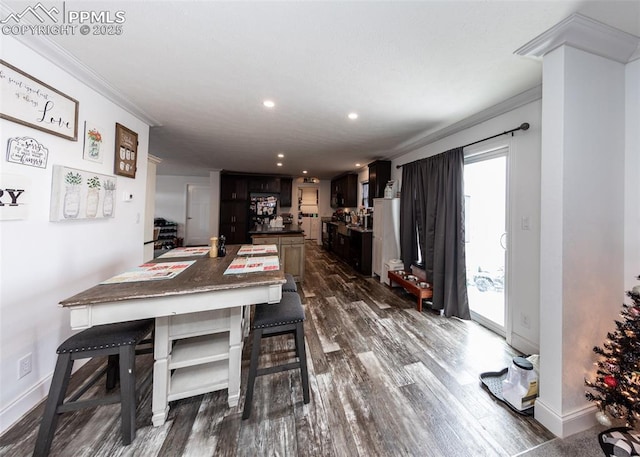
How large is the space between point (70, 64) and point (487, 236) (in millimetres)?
4303

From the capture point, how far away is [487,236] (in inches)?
109

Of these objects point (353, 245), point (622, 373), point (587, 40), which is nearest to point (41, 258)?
point (622, 373)

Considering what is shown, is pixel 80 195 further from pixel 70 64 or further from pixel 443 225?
pixel 443 225

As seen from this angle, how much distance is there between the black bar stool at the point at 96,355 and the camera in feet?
3.76

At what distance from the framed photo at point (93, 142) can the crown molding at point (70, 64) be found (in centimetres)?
33

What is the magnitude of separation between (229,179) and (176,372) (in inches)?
218

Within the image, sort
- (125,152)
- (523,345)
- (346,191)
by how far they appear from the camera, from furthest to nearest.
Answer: (346,191) < (125,152) < (523,345)

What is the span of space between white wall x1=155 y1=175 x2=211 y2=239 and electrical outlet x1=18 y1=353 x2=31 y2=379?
649 cm

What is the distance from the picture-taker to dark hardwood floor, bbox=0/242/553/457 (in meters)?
1.25

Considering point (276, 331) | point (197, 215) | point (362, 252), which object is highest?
point (197, 215)

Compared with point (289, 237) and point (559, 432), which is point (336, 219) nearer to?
point (289, 237)

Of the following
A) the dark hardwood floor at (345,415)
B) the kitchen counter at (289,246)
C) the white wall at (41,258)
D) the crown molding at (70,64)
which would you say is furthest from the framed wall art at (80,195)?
the kitchen counter at (289,246)

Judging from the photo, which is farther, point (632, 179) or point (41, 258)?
point (41, 258)

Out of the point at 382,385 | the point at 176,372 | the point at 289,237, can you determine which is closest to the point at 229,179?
the point at 289,237
